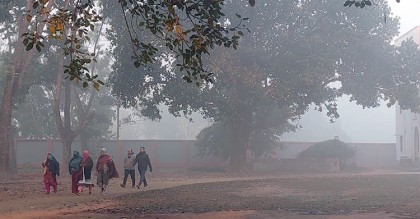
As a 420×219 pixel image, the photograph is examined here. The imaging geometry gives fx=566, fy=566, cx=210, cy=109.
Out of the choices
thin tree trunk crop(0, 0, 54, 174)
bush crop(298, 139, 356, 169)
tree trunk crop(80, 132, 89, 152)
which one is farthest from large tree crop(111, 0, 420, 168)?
tree trunk crop(80, 132, 89, 152)

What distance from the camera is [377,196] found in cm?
1836

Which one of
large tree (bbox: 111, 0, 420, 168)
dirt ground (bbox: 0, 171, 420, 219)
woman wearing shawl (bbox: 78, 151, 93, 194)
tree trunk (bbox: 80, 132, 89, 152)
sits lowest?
dirt ground (bbox: 0, 171, 420, 219)

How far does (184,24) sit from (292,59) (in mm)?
6935

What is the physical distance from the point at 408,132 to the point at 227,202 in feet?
109

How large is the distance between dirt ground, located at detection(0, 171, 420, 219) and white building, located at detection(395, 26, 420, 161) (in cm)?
2199

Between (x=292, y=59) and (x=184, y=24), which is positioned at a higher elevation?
(x=184, y=24)

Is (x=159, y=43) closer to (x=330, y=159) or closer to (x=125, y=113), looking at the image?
(x=330, y=159)

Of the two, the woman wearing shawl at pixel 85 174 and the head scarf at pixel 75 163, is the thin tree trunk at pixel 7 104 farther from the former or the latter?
the woman wearing shawl at pixel 85 174

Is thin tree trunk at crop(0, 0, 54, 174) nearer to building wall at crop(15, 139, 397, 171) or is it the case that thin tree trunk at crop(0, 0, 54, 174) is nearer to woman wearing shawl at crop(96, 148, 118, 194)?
woman wearing shawl at crop(96, 148, 118, 194)

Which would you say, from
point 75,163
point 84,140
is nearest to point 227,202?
point 75,163

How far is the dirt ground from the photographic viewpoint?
1359 cm

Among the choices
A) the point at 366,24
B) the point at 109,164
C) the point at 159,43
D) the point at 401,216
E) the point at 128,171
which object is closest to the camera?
the point at 401,216

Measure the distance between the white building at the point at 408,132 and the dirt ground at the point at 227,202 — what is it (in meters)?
22.0

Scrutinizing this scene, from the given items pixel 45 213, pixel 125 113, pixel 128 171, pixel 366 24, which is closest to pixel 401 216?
pixel 45 213
